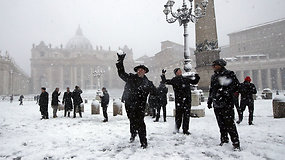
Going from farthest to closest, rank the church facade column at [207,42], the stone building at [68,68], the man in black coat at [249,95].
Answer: the stone building at [68,68], the church facade column at [207,42], the man in black coat at [249,95]

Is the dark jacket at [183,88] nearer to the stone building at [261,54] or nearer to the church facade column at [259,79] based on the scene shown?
the stone building at [261,54]

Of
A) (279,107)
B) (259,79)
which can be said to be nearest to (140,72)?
(279,107)

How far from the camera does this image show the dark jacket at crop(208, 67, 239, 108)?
13.1 ft

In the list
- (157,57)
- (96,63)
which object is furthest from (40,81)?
(157,57)

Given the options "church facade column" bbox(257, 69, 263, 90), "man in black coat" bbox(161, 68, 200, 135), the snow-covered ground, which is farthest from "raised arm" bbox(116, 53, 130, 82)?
"church facade column" bbox(257, 69, 263, 90)

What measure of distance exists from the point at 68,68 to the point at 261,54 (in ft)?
230

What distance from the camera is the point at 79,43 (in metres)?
93.9

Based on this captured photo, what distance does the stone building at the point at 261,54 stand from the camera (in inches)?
1741

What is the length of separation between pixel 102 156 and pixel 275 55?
58.7 metres

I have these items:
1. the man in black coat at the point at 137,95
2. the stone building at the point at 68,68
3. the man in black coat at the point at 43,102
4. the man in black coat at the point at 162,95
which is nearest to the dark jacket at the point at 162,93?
the man in black coat at the point at 162,95

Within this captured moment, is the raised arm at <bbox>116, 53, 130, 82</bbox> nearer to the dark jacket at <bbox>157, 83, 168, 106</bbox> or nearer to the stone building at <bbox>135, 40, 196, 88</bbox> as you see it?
the dark jacket at <bbox>157, 83, 168, 106</bbox>

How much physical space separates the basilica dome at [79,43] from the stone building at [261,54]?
2483 inches

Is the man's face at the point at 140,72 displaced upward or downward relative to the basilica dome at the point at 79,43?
downward

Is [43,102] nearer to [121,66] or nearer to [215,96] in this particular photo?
[121,66]
